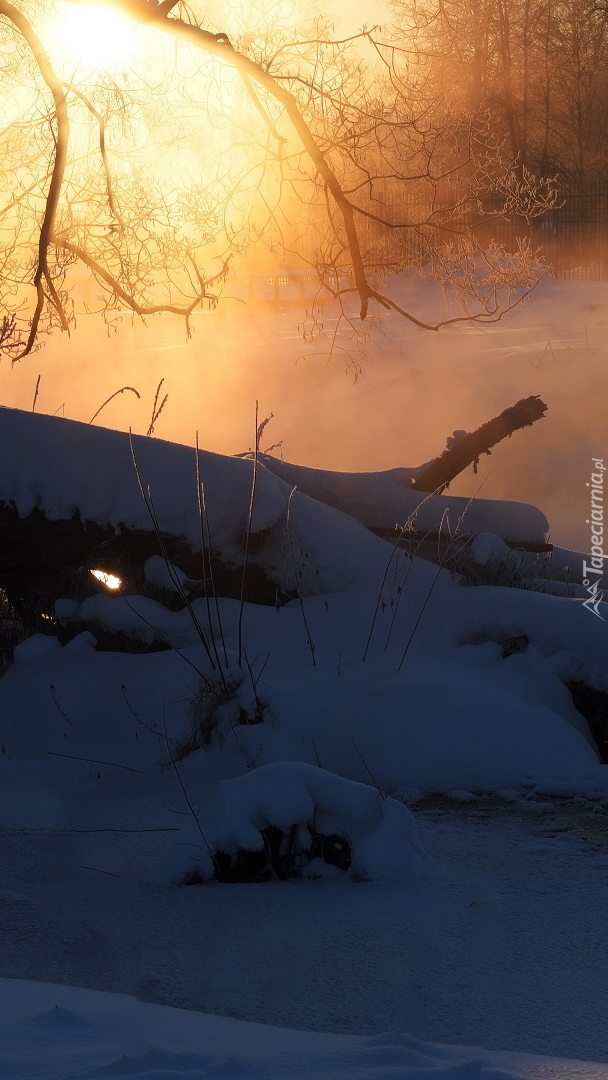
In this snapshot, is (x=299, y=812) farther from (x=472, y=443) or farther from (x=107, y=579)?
(x=472, y=443)

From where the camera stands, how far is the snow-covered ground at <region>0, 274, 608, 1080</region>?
89.0 inches

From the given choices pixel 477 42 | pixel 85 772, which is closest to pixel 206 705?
pixel 85 772

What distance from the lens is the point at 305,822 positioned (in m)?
3.34

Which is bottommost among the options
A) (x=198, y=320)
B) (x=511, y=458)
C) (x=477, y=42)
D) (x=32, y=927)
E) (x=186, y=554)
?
(x=32, y=927)

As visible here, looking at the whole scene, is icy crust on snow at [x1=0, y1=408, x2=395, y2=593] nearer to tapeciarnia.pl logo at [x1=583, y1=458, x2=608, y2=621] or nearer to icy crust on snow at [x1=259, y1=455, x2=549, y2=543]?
icy crust on snow at [x1=259, y1=455, x2=549, y2=543]

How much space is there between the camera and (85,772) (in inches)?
176

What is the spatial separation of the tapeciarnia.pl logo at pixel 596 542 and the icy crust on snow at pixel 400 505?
466mm

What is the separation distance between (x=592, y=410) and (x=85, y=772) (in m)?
11.6

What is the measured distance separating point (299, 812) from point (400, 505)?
3.39 meters

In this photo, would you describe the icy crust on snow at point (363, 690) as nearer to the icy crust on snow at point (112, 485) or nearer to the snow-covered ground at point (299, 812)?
the snow-covered ground at point (299, 812)

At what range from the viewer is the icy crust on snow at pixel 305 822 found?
10.7 ft

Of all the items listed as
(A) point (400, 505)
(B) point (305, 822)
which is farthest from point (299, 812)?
(A) point (400, 505)

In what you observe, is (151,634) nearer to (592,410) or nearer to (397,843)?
(397,843)

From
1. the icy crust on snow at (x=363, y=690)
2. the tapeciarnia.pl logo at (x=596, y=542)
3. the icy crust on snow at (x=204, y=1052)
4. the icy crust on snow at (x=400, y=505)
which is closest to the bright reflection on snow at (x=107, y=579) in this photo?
the icy crust on snow at (x=363, y=690)
